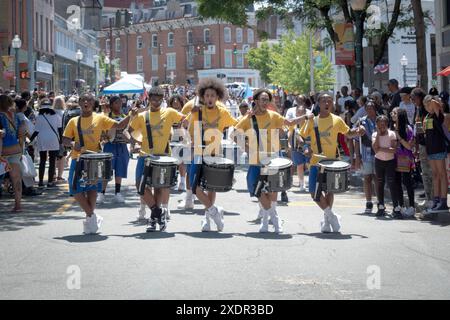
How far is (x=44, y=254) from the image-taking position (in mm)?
10172

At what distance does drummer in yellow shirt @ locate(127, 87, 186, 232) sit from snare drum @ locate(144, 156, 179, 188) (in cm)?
20

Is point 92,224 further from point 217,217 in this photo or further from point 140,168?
point 217,217

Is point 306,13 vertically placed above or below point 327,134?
above

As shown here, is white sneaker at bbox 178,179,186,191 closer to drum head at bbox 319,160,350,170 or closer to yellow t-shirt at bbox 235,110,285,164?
yellow t-shirt at bbox 235,110,285,164

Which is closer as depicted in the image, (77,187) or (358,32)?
(77,187)

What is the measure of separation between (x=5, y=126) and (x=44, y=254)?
4963mm

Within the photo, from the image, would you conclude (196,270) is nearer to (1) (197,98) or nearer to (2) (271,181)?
(2) (271,181)

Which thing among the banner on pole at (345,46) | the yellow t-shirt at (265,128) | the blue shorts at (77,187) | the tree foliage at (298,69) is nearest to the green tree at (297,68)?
the tree foliage at (298,69)

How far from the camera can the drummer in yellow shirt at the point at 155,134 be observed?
39.0 ft

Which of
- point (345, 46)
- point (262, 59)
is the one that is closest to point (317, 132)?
point (345, 46)

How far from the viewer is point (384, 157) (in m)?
14.3

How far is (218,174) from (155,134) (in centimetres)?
101

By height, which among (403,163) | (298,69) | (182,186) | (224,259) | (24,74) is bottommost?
(224,259)
